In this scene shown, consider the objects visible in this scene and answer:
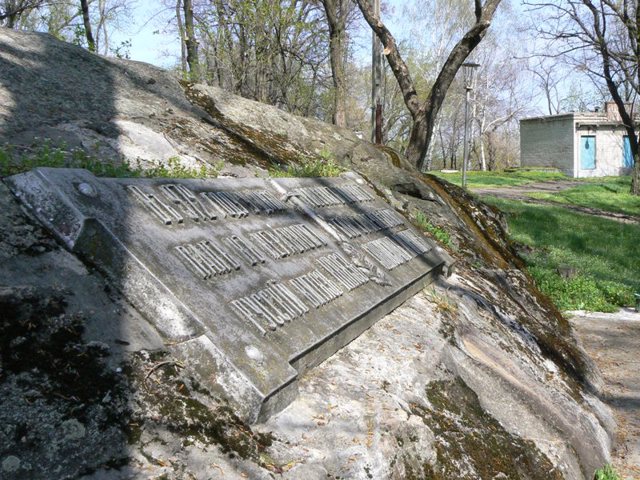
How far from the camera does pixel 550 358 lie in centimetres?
592

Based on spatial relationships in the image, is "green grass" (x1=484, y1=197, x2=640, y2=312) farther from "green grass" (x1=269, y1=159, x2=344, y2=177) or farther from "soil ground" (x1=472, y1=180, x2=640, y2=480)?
"green grass" (x1=269, y1=159, x2=344, y2=177)

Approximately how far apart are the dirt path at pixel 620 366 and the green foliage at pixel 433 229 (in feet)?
6.89

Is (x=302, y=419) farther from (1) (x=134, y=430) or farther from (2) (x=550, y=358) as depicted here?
(2) (x=550, y=358)

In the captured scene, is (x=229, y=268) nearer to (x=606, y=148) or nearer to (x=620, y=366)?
(x=620, y=366)

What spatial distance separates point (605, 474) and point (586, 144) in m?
41.2

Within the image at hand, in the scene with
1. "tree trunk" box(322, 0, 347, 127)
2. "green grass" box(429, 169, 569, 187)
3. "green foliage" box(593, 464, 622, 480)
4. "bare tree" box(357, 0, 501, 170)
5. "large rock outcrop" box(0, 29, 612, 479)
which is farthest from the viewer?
"green grass" box(429, 169, 569, 187)

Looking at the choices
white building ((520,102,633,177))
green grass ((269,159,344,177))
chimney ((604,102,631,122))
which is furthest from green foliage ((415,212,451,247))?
chimney ((604,102,631,122))

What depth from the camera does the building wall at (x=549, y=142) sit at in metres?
41.6

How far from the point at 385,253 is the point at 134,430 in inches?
129

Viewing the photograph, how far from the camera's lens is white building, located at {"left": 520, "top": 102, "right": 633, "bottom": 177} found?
136 feet

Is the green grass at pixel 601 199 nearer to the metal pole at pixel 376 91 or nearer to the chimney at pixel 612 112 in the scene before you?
the metal pole at pixel 376 91

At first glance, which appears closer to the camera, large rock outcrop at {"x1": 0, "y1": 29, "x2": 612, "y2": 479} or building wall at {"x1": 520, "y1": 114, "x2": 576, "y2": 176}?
large rock outcrop at {"x1": 0, "y1": 29, "x2": 612, "y2": 479}

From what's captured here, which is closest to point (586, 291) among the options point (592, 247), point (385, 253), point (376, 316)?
point (592, 247)

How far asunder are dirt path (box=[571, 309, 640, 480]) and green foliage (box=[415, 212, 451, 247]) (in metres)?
2.10
